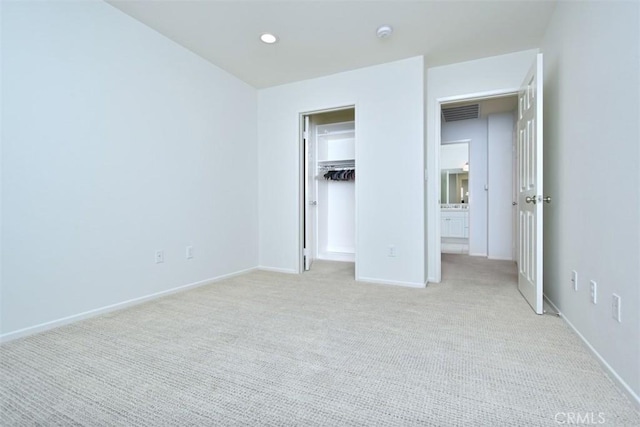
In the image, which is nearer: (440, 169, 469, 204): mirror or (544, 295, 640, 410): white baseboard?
(544, 295, 640, 410): white baseboard

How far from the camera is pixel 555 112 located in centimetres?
231

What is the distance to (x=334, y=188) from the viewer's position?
5129 millimetres

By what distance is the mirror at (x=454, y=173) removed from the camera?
6395mm

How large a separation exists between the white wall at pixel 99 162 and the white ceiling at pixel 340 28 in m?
0.36

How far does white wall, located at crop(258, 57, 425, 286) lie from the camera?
3.16m

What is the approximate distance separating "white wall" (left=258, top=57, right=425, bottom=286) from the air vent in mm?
1653

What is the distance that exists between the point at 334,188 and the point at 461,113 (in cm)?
238

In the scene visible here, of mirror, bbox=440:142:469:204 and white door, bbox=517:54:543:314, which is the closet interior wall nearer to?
white door, bbox=517:54:543:314

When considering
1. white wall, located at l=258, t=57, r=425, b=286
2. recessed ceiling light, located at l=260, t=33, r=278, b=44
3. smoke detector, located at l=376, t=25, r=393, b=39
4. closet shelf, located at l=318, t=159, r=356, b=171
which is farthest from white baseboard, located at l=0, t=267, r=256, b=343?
smoke detector, located at l=376, t=25, r=393, b=39

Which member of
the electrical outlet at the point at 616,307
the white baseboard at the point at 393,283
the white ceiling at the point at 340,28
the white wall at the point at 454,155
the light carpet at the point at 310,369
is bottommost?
the light carpet at the point at 310,369

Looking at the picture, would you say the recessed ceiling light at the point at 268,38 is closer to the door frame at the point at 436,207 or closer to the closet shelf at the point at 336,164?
the door frame at the point at 436,207

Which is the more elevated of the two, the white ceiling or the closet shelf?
the white ceiling

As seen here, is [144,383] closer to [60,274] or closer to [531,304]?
[60,274]

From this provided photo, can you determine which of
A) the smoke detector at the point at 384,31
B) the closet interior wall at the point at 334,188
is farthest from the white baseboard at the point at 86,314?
the smoke detector at the point at 384,31
